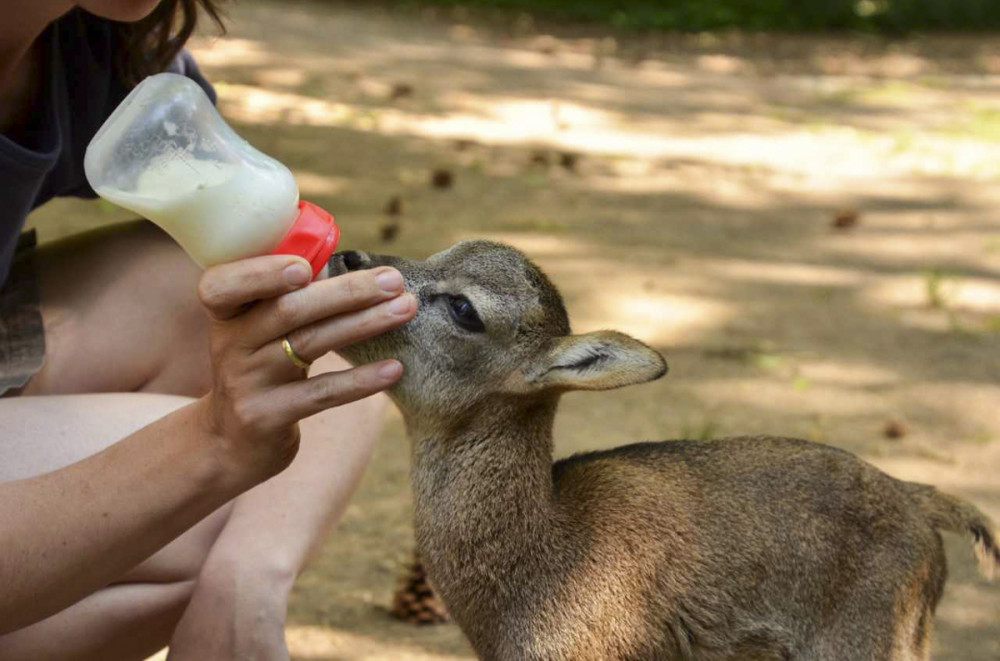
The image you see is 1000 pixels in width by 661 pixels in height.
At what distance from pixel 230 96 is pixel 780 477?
6.68 metres

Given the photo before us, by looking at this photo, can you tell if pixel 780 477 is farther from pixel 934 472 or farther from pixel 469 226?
pixel 469 226

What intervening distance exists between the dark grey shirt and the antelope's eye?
92 cm

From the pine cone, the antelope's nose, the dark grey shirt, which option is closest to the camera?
the antelope's nose

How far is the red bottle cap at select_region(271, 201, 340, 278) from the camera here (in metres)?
2.11

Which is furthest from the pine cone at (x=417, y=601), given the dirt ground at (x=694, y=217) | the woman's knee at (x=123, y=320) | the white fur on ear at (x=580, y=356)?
the white fur on ear at (x=580, y=356)

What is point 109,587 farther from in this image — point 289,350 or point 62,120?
point 62,120

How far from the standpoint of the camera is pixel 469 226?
6266 millimetres

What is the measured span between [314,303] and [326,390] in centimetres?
15

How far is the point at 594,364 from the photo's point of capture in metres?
2.32

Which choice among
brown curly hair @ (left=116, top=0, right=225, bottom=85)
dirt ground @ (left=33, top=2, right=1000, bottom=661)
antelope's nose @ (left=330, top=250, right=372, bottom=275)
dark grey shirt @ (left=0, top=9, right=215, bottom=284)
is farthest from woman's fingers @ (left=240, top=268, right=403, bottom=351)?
dirt ground @ (left=33, top=2, right=1000, bottom=661)

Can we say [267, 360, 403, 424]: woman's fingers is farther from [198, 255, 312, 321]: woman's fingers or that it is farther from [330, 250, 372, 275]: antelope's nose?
[330, 250, 372, 275]: antelope's nose

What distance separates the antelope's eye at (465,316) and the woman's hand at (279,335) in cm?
40

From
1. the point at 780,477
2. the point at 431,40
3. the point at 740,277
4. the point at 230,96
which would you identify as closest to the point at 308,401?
the point at 780,477

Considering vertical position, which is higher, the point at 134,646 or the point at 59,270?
the point at 59,270
